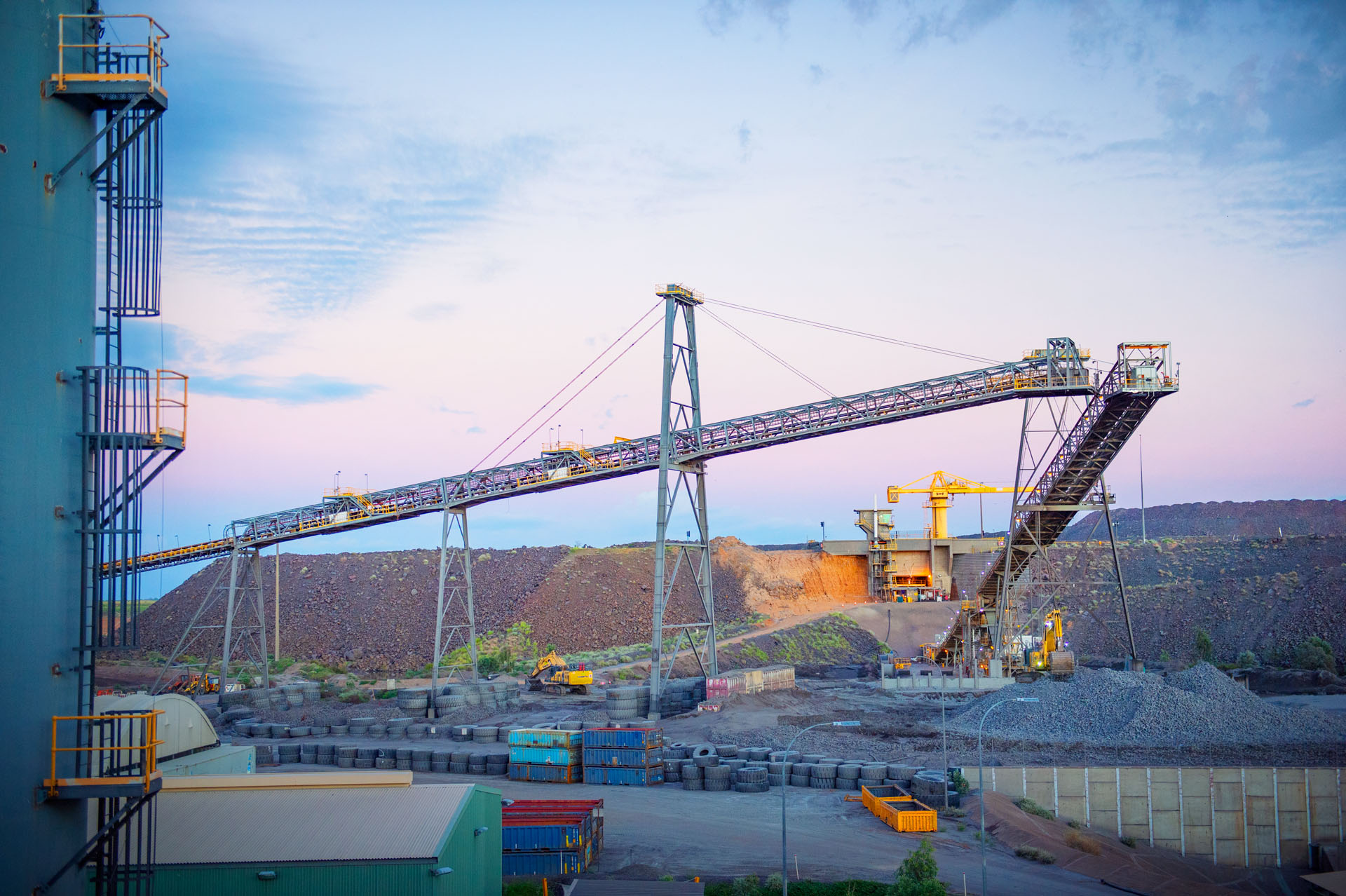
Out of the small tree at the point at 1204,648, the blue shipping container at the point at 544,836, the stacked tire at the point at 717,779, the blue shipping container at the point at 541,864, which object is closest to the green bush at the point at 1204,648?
the small tree at the point at 1204,648

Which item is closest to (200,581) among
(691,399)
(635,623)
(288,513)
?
(635,623)

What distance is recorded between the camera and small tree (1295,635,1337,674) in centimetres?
6600

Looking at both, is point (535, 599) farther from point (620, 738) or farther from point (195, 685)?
point (620, 738)

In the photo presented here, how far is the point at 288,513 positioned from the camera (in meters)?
50.4

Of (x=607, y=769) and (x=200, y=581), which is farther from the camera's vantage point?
(x=200, y=581)

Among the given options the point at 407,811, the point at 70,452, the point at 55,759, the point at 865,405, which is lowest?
the point at 407,811

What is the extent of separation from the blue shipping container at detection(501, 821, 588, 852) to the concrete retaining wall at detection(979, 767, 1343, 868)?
14765mm

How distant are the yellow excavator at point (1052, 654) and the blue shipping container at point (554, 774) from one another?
26.7m

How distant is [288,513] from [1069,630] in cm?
6441

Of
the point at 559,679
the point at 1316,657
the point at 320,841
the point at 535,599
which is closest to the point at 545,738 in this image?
the point at 320,841

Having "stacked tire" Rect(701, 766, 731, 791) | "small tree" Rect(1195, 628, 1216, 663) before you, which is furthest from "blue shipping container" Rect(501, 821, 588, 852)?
"small tree" Rect(1195, 628, 1216, 663)

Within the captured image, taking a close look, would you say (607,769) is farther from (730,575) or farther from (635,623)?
(730,575)

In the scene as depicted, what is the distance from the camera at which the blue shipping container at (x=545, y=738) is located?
3697cm

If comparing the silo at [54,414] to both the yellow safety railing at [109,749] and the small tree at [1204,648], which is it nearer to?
the yellow safety railing at [109,749]
